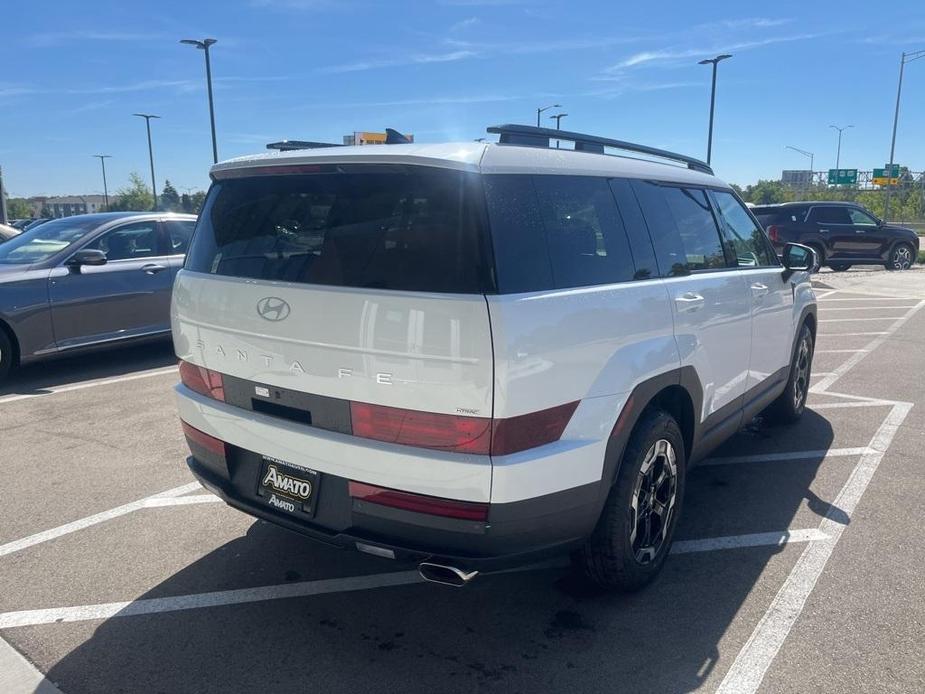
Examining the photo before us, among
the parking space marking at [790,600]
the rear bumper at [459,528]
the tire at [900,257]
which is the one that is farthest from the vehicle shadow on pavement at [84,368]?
the tire at [900,257]

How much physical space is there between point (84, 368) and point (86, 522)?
449 cm

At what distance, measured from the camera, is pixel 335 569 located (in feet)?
11.6

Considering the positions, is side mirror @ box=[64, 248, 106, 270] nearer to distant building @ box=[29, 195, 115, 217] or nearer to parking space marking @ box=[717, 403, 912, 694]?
parking space marking @ box=[717, 403, 912, 694]

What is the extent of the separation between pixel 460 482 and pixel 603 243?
1.25 metres

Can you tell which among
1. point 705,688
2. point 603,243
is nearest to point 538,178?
point 603,243

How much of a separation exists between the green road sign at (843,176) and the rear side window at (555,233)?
3150 inches

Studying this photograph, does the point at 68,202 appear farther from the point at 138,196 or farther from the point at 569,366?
the point at 569,366

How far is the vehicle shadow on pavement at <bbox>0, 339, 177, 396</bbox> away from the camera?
23.6 ft

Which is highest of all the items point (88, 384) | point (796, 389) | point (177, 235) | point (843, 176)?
point (843, 176)

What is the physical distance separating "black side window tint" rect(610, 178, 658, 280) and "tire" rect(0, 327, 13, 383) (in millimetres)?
6375

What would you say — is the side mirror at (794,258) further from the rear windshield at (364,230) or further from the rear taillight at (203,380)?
the rear taillight at (203,380)

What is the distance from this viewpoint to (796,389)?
5750 millimetres

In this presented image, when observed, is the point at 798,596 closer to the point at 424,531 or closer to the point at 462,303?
the point at 424,531

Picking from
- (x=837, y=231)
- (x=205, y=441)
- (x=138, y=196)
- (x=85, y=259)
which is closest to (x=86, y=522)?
(x=205, y=441)
